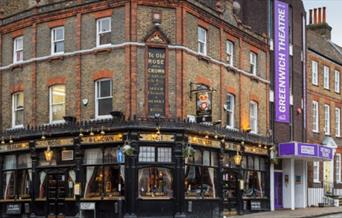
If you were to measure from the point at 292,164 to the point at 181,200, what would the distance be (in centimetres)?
1192

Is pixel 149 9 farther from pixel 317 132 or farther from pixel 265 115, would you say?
pixel 317 132

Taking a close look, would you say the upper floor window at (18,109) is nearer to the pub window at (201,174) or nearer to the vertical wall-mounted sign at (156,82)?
the vertical wall-mounted sign at (156,82)

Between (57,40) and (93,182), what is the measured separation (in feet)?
22.5

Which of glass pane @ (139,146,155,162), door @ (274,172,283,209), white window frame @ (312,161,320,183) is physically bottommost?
door @ (274,172,283,209)

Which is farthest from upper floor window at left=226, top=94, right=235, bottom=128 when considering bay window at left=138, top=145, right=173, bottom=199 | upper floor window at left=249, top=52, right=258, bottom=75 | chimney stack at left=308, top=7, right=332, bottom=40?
chimney stack at left=308, top=7, right=332, bottom=40

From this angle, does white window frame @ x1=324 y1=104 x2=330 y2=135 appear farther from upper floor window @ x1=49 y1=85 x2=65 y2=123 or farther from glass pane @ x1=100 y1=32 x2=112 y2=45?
upper floor window @ x1=49 y1=85 x2=65 y2=123

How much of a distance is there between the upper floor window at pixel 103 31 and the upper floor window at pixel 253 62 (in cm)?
932

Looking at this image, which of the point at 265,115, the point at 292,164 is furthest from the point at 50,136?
the point at 292,164

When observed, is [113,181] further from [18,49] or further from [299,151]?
[299,151]

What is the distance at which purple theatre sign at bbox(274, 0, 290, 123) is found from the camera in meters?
35.8

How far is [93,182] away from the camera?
87.5 feet

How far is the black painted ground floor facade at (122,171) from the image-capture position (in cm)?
2548

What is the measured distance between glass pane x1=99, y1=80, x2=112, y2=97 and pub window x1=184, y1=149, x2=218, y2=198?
436 cm

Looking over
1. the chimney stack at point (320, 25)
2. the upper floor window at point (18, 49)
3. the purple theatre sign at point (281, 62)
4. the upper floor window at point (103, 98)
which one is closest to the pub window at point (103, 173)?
the upper floor window at point (103, 98)
